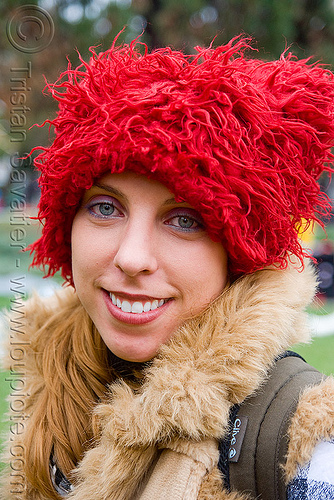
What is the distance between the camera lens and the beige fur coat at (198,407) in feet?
3.51

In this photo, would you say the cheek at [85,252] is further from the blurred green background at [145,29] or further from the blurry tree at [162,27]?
the blurry tree at [162,27]

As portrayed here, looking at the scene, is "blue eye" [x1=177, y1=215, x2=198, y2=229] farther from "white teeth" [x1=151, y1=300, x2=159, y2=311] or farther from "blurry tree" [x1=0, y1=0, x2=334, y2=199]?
"blurry tree" [x1=0, y1=0, x2=334, y2=199]

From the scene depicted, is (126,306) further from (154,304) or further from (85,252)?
(85,252)

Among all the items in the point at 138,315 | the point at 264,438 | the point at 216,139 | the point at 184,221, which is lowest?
the point at 264,438

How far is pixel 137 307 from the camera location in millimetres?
1241

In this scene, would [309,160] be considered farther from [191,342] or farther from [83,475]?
[83,475]

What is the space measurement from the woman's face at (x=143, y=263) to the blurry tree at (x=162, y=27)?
6.33 metres

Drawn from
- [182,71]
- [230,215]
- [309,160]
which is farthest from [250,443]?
[182,71]

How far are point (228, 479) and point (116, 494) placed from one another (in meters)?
0.29

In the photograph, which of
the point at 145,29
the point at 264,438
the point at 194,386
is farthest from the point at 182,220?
the point at 145,29

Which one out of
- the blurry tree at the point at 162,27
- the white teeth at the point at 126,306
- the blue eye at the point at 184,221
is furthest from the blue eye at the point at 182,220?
the blurry tree at the point at 162,27

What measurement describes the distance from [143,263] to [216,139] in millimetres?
353

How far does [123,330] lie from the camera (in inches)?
50.6

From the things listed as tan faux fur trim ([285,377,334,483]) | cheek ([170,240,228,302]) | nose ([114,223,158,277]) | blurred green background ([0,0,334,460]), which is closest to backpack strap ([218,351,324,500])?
tan faux fur trim ([285,377,334,483])
